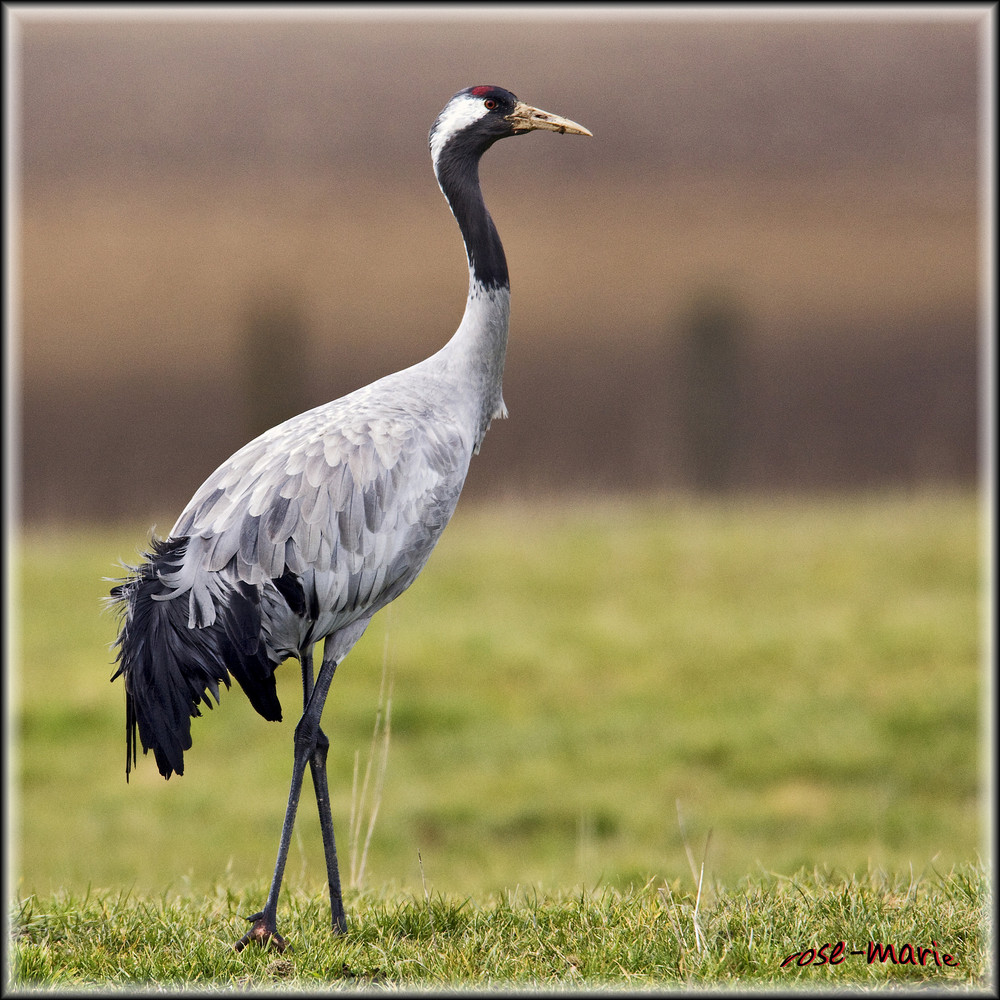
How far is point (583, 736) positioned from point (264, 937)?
32.4ft

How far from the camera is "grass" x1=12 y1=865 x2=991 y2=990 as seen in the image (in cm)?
530

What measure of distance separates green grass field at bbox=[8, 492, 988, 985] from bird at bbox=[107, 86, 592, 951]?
5.40ft

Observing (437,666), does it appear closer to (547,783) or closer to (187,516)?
(547,783)

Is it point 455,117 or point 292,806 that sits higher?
point 455,117

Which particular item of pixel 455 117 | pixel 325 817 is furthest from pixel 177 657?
pixel 455 117

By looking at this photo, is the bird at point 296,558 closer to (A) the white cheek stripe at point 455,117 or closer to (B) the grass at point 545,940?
(A) the white cheek stripe at point 455,117

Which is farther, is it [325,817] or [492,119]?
[492,119]

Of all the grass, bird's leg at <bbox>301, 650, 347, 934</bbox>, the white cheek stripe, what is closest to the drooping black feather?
bird's leg at <bbox>301, 650, 347, 934</bbox>

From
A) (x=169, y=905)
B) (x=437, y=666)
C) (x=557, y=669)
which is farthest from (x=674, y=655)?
(x=169, y=905)

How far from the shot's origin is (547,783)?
45.9 ft

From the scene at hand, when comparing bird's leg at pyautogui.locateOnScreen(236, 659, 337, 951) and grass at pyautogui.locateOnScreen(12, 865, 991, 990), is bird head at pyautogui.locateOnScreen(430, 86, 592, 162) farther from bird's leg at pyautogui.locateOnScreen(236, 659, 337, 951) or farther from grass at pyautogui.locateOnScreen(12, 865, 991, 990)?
grass at pyautogui.locateOnScreen(12, 865, 991, 990)

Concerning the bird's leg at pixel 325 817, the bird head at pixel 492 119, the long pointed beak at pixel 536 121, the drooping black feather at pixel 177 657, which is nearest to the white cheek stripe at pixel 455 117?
the bird head at pixel 492 119

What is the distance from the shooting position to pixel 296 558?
5551mm

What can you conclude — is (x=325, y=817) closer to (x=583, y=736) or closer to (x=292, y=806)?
(x=292, y=806)
